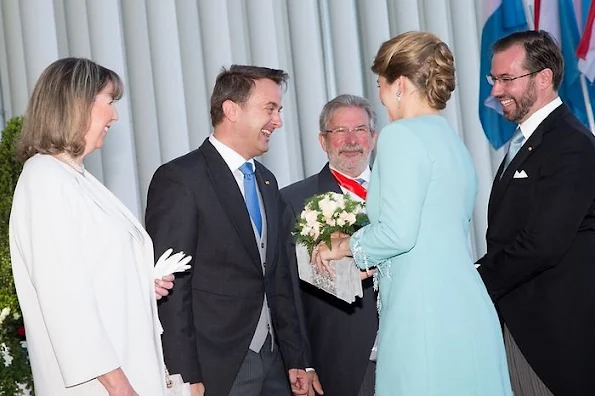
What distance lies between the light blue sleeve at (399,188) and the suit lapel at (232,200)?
66cm

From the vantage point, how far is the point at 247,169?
3.57 meters

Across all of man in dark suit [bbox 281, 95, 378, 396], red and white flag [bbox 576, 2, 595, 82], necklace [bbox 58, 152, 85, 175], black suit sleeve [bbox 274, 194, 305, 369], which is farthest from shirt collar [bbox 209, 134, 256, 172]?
red and white flag [bbox 576, 2, 595, 82]

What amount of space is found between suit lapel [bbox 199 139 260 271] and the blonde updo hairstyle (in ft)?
2.48

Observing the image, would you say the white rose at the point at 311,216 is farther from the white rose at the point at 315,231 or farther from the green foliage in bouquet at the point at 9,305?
the green foliage in bouquet at the point at 9,305

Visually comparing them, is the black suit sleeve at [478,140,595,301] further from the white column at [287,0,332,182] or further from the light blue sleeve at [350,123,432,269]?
the white column at [287,0,332,182]

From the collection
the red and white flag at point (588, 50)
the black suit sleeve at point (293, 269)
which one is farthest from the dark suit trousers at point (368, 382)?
the red and white flag at point (588, 50)

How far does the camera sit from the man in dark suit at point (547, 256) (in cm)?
362

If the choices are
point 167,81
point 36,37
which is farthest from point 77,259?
point 167,81

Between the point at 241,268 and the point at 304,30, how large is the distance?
2817mm

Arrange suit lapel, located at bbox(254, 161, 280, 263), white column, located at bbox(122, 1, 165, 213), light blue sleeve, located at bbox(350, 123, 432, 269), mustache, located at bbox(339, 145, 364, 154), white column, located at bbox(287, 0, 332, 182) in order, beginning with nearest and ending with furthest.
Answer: light blue sleeve, located at bbox(350, 123, 432, 269) < suit lapel, located at bbox(254, 161, 280, 263) < mustache, located at bbox(339, 145, 364, 154) < white column, located at bbox(122, 1, 165, 213) < white column, located at bbox(287, 0, 332, 182)

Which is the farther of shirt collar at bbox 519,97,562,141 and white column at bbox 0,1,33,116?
white column at bbox 0,1,33,116

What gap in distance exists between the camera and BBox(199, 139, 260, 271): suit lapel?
11.1 ft

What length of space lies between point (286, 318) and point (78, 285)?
1220 millimetres

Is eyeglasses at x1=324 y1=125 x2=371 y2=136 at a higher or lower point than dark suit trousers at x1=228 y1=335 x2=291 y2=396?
higher
